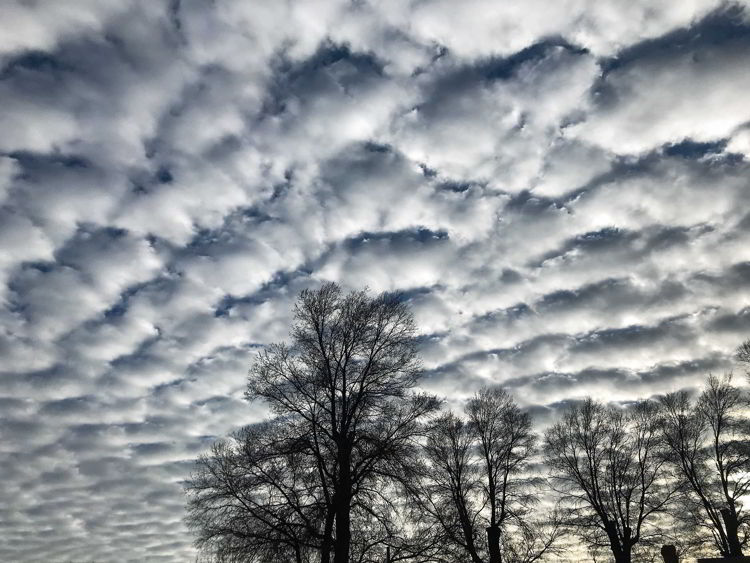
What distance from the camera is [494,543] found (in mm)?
29062

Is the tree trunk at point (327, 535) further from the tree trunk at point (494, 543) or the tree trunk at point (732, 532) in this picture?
the tree trunk at point (732, 532)

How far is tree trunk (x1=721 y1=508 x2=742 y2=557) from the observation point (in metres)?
29.6

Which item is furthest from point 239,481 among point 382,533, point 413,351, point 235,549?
point 413,351

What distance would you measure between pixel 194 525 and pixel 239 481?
3.25m

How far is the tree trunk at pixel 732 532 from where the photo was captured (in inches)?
1164

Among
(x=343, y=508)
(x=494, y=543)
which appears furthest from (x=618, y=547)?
Result: (x=343, y=508)

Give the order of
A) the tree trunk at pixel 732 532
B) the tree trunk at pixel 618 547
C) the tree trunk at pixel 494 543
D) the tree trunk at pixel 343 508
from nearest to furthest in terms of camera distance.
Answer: the tree trunk at pixel 343 508 < the tree trunk at pixel 494 543 < the tree trunk at pixel 732 532 < the tree trunk at pixel 618 547

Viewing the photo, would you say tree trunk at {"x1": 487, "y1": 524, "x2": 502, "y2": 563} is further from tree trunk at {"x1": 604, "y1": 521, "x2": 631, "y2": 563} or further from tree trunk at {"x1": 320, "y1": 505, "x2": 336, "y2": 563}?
tree trunk at {"x1": 320, "y1": 505, "x2": 336, "y2": 563}

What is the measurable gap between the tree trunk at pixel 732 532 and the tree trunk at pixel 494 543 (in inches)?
524

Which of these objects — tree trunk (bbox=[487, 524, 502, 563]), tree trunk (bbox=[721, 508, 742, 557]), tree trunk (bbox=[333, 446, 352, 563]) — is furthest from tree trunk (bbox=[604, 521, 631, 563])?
tree trunk (bbox=[333, 446, 352, 563])

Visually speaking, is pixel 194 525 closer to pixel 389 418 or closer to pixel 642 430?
pixel 389 418

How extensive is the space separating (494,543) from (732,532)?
14.2 meters

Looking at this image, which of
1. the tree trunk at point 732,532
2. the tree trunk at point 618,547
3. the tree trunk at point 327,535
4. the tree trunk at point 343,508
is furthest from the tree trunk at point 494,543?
the tree trunk at point 732,532

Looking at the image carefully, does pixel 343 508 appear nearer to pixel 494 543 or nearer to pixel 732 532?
pixel 494 543
